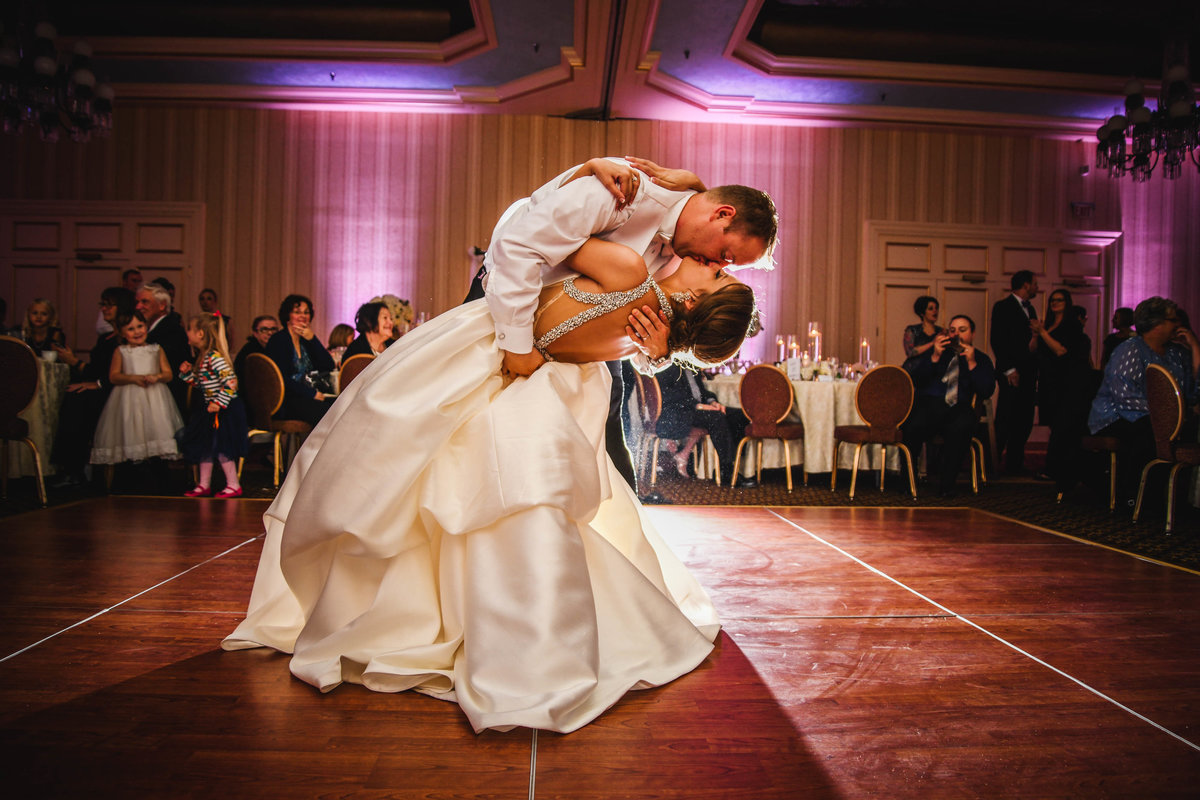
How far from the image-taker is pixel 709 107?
25.0 feet

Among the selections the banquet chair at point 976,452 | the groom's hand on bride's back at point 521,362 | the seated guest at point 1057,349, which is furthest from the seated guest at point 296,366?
the seated guest at point 1057,349

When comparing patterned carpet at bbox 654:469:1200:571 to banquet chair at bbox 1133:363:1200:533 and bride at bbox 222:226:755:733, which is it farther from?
bride at bbox 222:226:755:733

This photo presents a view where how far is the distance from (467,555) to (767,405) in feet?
13.5

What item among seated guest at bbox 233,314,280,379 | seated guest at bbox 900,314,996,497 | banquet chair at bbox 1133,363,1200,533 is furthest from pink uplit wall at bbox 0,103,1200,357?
banquet chair at bbox 1133,363,1200,533

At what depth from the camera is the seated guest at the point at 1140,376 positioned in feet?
13.8

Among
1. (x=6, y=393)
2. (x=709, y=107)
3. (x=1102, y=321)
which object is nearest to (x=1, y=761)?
(x=6, y=393)

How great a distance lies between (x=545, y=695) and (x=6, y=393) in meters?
3.84

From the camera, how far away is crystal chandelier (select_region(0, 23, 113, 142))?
498cm

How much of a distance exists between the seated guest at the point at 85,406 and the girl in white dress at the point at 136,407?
119 millimetres

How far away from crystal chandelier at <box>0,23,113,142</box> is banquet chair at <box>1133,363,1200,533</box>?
709 cm

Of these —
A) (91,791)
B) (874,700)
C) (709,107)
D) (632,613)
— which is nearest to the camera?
(91,791)

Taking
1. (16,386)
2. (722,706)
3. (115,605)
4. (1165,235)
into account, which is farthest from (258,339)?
(1165,235)

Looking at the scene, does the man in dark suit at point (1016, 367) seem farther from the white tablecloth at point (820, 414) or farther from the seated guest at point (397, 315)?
the seated guest at point (397, 315)

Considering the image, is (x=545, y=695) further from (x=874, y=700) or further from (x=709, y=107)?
(x=709, y=107)
